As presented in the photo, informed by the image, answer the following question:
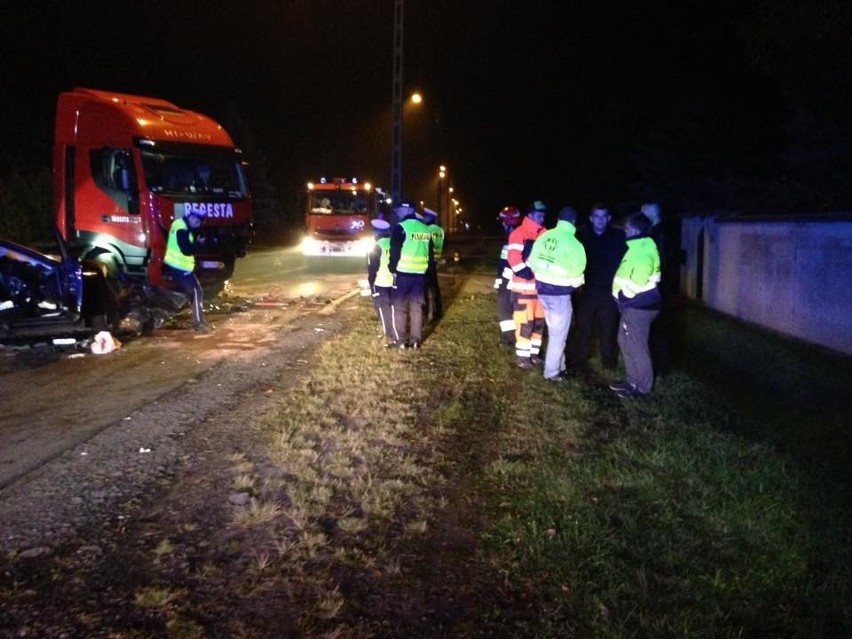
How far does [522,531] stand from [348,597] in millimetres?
1073

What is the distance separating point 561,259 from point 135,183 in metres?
8.50

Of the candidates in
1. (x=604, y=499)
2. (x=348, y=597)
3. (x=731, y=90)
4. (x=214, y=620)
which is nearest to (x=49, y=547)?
(x=214, y=620)

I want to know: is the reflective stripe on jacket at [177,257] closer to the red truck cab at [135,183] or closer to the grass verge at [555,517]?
the red truck cab at [135,183]

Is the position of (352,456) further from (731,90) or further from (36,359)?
(731,90)

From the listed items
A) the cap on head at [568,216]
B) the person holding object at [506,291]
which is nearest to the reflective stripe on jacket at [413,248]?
the person holding object at [506,291]

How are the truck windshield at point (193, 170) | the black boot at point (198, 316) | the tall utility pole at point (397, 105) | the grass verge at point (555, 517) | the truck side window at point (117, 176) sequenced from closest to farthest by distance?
1. the grass verge at point (555, 517)
2. the black boot at point (198, 316)
3. the truck side window at point (117, 176)
4. the truck windshield at point (193, 170)
5. the tall utility pole at point (397, 105)

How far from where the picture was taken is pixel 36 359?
9.48 metres

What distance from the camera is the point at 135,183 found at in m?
13.6

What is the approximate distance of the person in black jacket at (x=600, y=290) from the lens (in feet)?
27.9

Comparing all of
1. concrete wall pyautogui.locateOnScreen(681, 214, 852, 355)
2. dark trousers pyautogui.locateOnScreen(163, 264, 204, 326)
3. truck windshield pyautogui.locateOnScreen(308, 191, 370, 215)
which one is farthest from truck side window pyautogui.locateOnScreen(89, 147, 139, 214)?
truck windshield pyautogui.locateOnScreen(308, 191, 370, 215)

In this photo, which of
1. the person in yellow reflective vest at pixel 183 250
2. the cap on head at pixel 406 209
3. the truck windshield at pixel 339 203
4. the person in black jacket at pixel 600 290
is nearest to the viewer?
the person in black jacket at pixel 600 290

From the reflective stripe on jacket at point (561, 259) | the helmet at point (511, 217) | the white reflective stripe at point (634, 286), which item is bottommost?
the white reflective stripe at point (634, 286)

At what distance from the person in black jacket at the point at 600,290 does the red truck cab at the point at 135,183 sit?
7.71 m

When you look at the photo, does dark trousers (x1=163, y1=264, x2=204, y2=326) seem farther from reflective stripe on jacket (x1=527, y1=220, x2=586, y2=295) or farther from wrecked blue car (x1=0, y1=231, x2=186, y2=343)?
reflective stripe on jacket (x1=527, y1=220, x2=586, y2=295)
